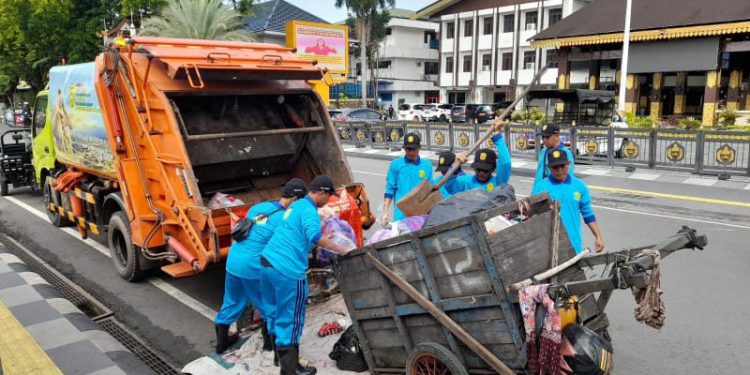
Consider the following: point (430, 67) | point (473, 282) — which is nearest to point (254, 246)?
point (473, 282)

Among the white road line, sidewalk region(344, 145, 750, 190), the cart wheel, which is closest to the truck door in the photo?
the white road line

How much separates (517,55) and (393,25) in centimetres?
1310

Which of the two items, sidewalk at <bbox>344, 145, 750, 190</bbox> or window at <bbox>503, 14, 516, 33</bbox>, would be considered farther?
window at <bbox>503, 14, 516, 33</bbox>

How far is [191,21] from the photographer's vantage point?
21328 mm

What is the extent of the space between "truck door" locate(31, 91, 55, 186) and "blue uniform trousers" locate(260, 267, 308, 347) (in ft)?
20.3

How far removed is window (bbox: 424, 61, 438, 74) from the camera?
54.9 metres

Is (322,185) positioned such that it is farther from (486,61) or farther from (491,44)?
(486,61)

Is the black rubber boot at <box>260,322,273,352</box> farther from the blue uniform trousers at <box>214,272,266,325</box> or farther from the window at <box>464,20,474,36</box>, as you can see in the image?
the window at <box>464,20,474,36</box>

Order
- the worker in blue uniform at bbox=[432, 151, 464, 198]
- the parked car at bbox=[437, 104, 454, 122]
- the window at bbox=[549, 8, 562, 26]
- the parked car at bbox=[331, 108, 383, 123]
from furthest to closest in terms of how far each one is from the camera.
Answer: the window at bbox=[549, 8, 562, 26], the parked car at bbox=[437, 104, 454, 122], the parked car at bbox=[331, 108, 383, 123], the worker in blue uniform at bbox=[432, 151, 464, 198]

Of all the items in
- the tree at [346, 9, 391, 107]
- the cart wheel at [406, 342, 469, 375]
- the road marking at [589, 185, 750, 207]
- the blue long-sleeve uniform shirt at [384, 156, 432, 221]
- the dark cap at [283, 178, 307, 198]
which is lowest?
the road marking at [589, 185, 750, 207]

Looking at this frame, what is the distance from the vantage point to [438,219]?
372 cm

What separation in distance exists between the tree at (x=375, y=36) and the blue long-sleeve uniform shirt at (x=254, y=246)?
4355 cm

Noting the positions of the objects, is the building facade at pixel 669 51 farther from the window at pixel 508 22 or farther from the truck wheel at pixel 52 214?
the truck wheel at pixel 52 214

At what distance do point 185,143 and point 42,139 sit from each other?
14.0ft
